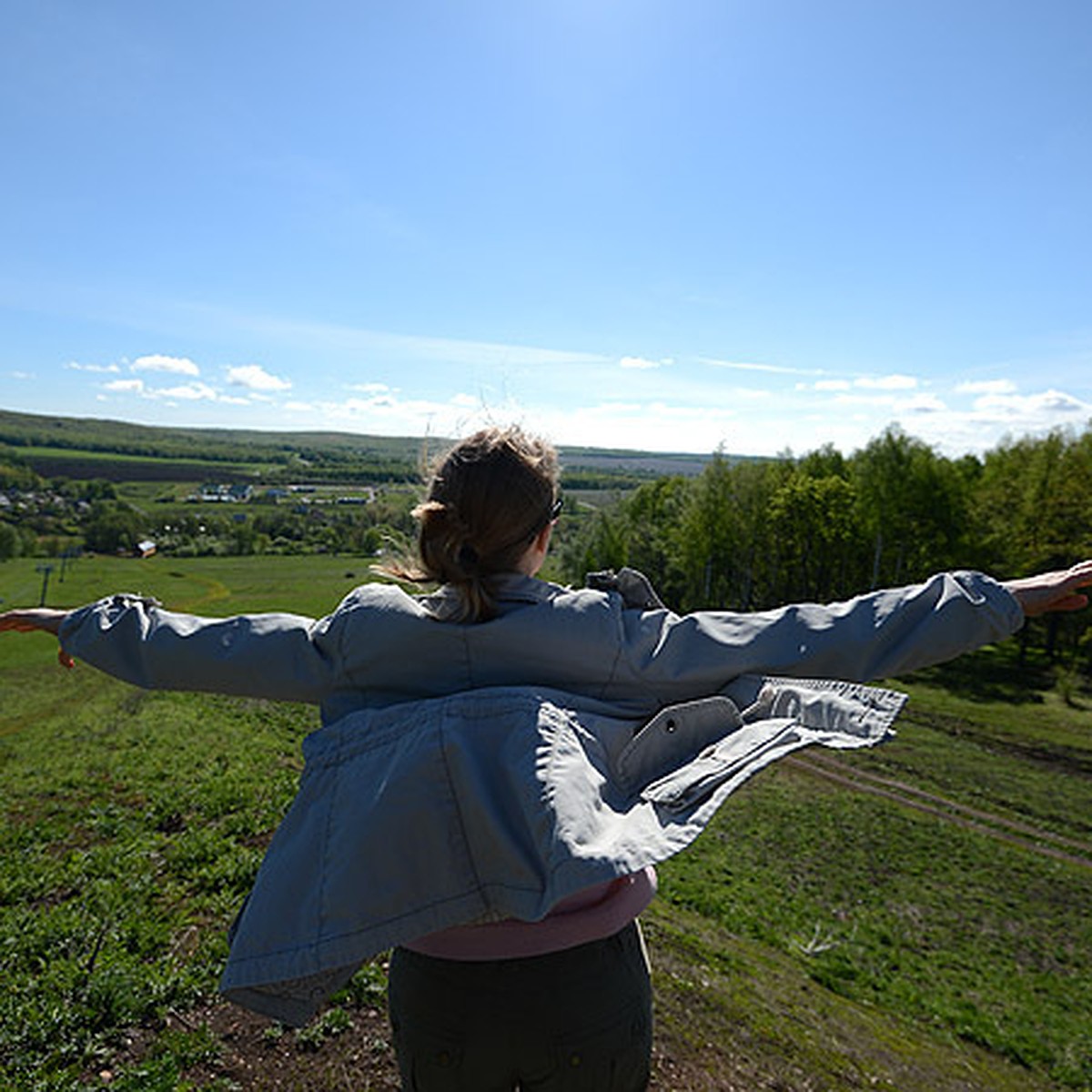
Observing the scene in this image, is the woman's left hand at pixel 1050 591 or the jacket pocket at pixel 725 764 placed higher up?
the woman's left hand at pixel 1050 591

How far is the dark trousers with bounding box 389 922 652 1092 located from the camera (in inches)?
72.5

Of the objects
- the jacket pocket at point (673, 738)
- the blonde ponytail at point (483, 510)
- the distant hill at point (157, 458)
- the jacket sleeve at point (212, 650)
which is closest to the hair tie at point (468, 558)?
the blonde ponytail at point (483, 510)

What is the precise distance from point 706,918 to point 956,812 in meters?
10.9

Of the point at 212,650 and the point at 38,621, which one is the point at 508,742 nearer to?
the point at 212,650

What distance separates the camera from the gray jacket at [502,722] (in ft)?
5.45

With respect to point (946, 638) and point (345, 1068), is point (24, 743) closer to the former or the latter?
point (345, 1068)

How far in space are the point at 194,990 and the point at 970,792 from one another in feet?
65.4

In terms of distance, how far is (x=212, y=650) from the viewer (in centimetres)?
208

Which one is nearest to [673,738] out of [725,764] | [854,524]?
[725,764]

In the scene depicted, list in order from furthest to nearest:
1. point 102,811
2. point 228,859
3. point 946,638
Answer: point 102,811 → point 228,859 → point 946,638

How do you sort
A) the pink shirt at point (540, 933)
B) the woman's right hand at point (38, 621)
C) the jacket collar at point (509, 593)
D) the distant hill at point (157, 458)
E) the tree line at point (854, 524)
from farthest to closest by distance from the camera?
the distant hill at point (157, 458) < the tree line at point (854, 524) < the woman's right hand at point (38, 621) < the jacket collar at point (509, 593) < the pink shirt at point (540, 933)

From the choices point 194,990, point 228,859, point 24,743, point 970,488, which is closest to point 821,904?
point 228,859

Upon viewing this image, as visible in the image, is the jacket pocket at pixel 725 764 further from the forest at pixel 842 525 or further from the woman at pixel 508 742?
the forest at pixel 842 525

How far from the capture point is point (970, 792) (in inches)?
771
